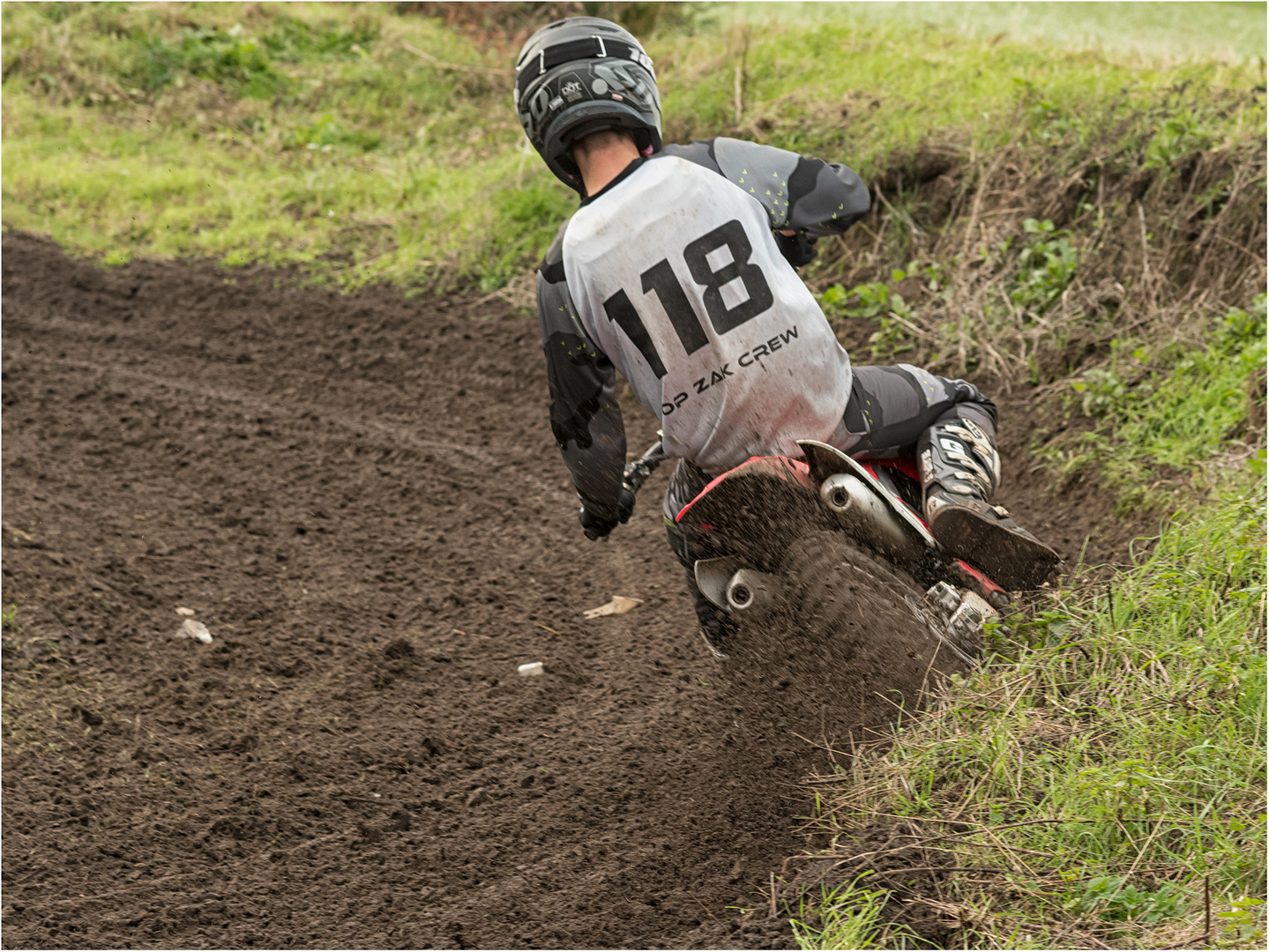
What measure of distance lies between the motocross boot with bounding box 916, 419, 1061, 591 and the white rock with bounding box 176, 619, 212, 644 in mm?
3064

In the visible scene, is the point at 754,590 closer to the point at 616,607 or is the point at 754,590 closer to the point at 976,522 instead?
the point at 976,522

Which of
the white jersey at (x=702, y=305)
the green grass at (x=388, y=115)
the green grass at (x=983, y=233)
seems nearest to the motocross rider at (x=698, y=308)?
the white jersey at (x=702, y=305)

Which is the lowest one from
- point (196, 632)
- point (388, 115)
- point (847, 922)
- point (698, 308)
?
point (388, 115)

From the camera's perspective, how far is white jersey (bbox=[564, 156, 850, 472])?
2924mm

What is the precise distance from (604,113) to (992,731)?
192 centimetres

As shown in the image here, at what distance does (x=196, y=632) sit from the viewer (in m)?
4.70

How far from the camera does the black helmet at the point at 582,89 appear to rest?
118 inches

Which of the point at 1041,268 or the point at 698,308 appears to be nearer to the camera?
the point at 698,308

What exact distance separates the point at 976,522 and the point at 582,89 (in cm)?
153

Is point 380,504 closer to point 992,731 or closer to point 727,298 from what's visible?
point 727,298

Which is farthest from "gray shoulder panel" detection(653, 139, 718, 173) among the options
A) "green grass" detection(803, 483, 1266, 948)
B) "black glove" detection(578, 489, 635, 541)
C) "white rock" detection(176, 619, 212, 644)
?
"white rock" detection(176, 619, 212, 644)

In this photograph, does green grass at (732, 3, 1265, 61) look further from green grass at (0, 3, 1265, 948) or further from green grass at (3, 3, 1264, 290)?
green grass at (3, 3, 1264, 290)

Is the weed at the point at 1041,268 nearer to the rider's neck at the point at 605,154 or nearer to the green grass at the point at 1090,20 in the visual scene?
the green grass at the point at 1090,20

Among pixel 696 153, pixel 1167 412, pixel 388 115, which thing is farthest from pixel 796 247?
pixel 388 115
